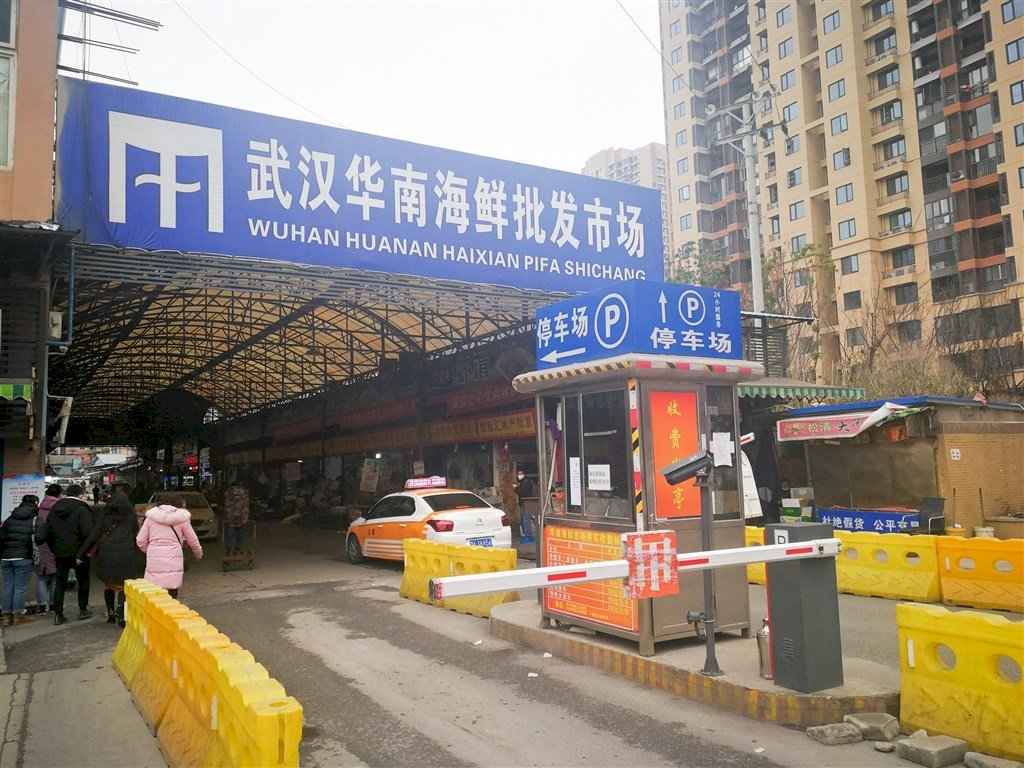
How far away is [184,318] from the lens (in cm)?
2311

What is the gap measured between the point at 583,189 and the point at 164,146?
8.62 m

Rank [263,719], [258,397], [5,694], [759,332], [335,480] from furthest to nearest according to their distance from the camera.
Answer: [258,397], [335,480], [759,332], [5,694], [263,719]

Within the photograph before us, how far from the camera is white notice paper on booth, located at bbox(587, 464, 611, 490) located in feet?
24.2

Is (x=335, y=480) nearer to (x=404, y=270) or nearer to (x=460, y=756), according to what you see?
(x=404, y=270)

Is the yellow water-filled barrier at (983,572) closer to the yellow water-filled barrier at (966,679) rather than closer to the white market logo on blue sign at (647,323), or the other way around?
the white market logo on blue sign at (647,323)

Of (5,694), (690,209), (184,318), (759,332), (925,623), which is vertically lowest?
(5,694)

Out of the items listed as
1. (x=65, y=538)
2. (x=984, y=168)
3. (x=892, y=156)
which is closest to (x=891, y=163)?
(x=892, y=156)

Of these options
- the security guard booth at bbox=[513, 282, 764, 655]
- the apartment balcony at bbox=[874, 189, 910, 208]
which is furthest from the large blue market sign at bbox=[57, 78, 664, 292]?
A: the apartment balcony at bbox=[874, 189, 910, 208]

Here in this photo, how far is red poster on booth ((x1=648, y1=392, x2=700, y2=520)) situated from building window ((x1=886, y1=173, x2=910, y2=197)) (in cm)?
4751

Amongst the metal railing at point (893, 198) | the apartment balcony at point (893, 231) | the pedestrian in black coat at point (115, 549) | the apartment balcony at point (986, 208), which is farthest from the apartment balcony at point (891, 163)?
the pedestrian in black coat at point (115, 549)

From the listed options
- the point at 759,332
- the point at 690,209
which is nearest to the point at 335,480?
the point at 759,332

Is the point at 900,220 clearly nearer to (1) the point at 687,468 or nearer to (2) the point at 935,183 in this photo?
(2) the point at 935,183

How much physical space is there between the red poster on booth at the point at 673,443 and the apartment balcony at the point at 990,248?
4403 cm

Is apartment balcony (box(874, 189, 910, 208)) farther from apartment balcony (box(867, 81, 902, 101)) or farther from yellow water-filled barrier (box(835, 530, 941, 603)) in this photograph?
yellow water-filled barrier (box(835, 530, 941, 603))
